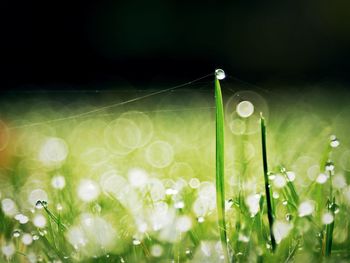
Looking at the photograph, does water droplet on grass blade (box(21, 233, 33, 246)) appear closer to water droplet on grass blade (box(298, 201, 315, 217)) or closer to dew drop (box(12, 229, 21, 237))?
dew drop (box(12, 229, 21, 237))

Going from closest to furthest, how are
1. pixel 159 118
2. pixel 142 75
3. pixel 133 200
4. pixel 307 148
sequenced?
pixel 133 200
pixel 307 148
pixel 159 118
pixel 142 75

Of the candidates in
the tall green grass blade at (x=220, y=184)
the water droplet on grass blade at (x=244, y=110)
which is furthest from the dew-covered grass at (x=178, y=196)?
the water droplet on grass blade at (x=244, y=110)

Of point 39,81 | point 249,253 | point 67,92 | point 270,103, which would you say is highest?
point 39,81

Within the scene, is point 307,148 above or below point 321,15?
below

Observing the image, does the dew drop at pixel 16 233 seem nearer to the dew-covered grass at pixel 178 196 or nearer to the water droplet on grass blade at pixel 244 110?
the dew-covered grass at pixel 178 196

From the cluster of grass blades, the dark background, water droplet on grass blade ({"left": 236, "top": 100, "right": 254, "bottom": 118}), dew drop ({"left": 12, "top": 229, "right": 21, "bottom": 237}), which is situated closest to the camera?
the cluster of grass blades

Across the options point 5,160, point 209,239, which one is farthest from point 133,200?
point 5,160

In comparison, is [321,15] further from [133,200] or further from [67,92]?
[133,200]

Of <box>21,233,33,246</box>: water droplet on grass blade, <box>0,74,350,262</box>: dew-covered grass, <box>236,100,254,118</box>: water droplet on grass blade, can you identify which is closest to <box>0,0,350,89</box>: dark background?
<box>236,100,254,118</box>: water droplet on grass blade
